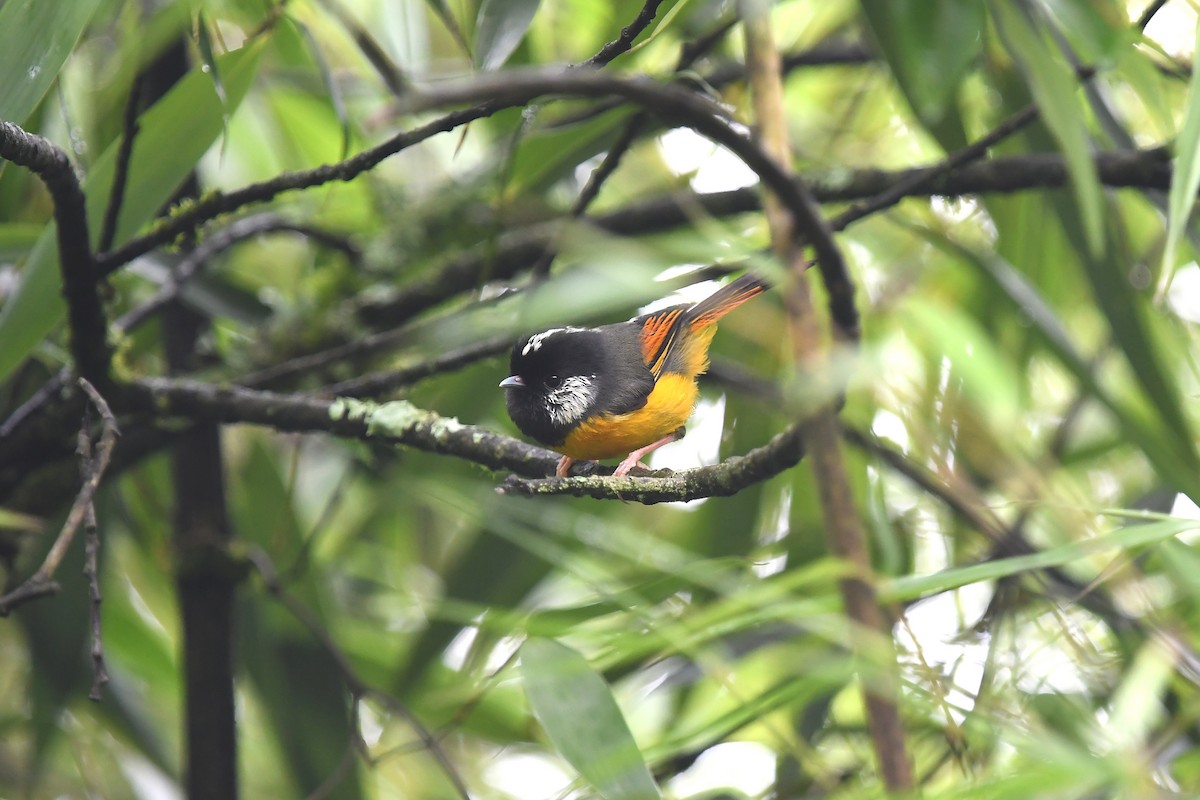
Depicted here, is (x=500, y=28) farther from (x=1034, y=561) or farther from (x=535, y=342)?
(x=1034, y=561)

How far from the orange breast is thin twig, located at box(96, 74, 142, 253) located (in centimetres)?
80

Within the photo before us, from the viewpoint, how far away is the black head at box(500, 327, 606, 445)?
1853 millimetres

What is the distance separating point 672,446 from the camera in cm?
253

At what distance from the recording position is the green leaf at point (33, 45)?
1.34 m

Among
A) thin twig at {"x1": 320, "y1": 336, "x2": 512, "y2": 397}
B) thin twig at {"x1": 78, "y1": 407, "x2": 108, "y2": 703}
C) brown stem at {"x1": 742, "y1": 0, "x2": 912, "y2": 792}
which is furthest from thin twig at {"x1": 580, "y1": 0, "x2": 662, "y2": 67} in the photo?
thin twig at {"x1": 78, "y1": 407, "x2": 108, "y2": 703}

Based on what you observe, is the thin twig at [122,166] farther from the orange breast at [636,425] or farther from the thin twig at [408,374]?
the orange breast at [636,425]

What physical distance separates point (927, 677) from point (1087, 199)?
26.5 inches

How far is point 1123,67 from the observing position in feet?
5.46

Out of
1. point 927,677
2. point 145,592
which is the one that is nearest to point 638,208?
point 927,677

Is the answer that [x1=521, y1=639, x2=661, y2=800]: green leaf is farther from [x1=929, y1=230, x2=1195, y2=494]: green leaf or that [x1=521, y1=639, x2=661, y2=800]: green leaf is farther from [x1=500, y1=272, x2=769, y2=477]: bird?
[x1=929, y1=230, x2=1195, y2=494]: green leaf

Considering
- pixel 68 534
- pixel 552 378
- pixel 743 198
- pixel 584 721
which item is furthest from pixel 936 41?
pixel 68 534

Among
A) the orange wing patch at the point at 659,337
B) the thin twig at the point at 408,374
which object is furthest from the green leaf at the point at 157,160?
the orange wing patch at the point at 659,337

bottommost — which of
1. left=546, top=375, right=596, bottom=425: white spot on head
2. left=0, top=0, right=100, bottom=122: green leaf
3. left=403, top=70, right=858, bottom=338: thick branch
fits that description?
left=403, top=70, right=858, bottom=338: thick branch

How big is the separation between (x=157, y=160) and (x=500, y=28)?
655 mm
